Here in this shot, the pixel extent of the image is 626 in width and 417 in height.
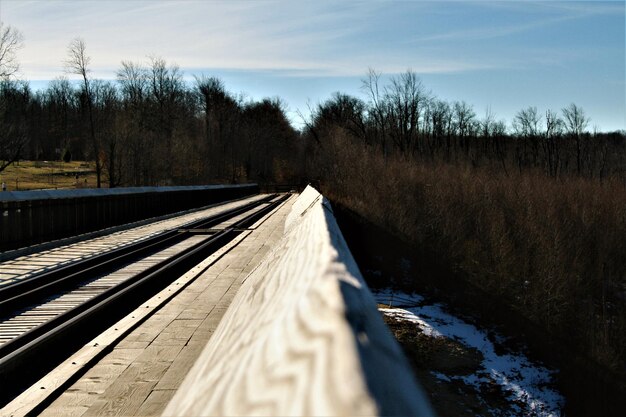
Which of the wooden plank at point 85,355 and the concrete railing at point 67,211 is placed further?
the concrete railing at point 67,211

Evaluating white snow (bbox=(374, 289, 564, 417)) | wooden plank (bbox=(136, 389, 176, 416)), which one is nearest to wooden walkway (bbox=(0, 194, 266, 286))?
wooden plank (bbox=(136, 389, 176, 416))

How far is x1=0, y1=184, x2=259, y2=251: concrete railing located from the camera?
14.5 metres

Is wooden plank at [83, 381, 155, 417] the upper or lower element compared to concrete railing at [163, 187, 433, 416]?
lower

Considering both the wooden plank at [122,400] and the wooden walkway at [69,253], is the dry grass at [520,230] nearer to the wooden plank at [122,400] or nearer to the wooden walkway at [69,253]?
the wooden walkway at [69,253]

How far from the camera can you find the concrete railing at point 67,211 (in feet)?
47.4

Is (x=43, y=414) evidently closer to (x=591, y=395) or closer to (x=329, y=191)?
(x=591, y=395)

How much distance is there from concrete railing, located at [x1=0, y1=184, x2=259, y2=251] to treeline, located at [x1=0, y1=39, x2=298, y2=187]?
43.5 feet

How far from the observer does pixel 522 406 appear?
12.7m

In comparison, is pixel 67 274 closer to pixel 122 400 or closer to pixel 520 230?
pixel 122 400

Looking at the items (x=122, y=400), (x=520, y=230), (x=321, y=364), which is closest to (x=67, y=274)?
(x=122, y=400)

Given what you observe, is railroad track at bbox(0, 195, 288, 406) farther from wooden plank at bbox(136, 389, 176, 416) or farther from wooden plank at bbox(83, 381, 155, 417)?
wooden plank at bbox(136, 389, 176, 416)

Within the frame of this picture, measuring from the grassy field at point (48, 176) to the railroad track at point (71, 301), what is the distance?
39987mm

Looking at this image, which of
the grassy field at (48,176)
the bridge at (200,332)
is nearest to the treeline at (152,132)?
the grassy field at (48,176)

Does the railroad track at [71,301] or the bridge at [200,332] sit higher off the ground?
the bridge at [200,332]
